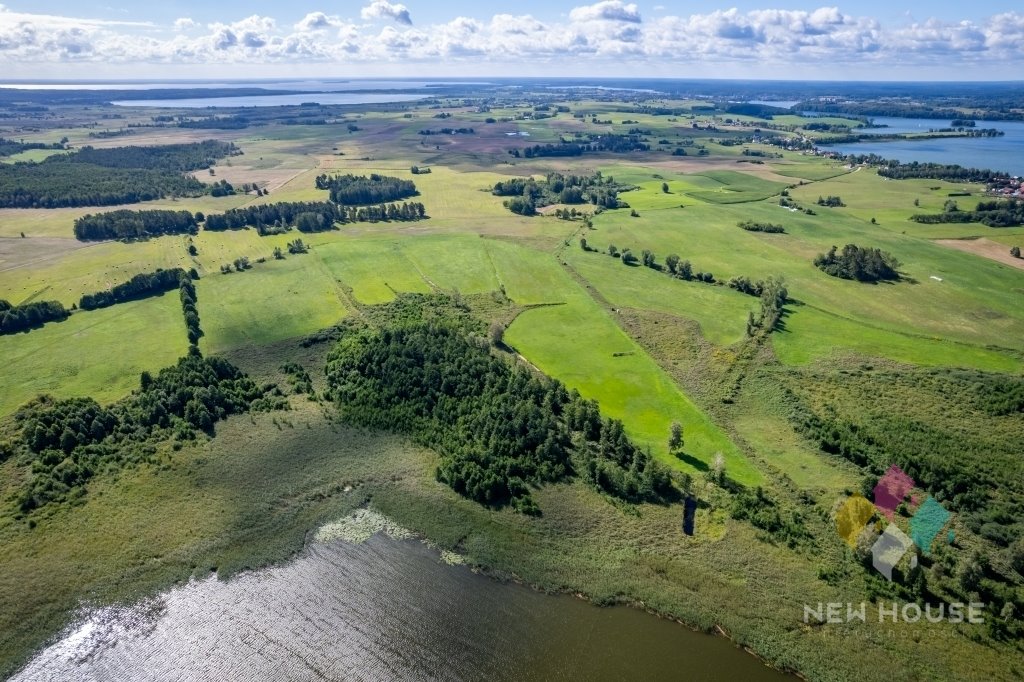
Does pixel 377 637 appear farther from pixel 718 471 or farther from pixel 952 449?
pixel 952 449

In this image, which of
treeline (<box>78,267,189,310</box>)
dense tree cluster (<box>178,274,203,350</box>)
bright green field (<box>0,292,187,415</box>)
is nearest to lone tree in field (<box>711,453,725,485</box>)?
bright green field (<box>0,292,187,415</box>)

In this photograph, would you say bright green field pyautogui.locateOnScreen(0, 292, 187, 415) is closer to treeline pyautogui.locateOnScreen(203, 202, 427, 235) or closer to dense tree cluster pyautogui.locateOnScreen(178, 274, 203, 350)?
dense tree cluster pyautogui.locateOnScreen(178, 274, 203, 350)

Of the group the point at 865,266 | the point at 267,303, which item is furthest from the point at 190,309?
the point at 865,266

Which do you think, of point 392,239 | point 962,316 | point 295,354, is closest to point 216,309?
point 295,354

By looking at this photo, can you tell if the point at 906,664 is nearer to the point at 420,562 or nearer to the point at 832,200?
the point at 420,562

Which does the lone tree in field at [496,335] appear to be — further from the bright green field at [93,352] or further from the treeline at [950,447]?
the bright green field at [93,352]

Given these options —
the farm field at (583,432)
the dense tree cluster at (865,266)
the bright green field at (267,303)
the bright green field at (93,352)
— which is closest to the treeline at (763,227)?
the farm field at (583,432)
